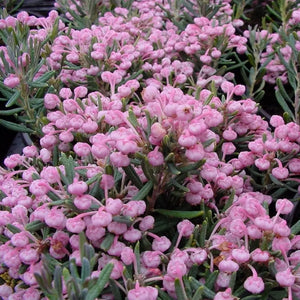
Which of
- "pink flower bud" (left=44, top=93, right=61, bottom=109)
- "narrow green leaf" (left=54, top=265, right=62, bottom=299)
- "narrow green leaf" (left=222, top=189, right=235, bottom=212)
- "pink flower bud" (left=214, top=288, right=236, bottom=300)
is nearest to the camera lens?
"narrow green leaf" (left=54, top=265, right=62, bottom=299)

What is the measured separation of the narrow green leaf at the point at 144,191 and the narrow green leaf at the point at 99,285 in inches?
7.2

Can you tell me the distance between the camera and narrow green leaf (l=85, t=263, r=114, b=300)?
25.7 inches

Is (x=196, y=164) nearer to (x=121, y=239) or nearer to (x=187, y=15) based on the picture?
(x=121, y=239)

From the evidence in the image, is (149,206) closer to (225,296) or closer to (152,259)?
(152,259)

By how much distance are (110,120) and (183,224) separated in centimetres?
26

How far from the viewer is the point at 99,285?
67 centimetres

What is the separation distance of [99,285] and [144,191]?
9.0 inches

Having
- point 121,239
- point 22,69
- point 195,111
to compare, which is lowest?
point 121,239

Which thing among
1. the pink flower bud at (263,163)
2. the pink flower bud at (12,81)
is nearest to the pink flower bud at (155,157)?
the pink flower bud at (263,163)

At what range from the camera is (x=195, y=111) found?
79 centimetres

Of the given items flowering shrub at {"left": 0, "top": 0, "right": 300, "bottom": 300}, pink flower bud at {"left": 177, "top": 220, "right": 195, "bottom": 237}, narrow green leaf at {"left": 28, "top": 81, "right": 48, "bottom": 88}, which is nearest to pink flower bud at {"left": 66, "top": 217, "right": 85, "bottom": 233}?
flowering shrub at {"left": 0, "top": 0, "right": 300, "bottom": 300}

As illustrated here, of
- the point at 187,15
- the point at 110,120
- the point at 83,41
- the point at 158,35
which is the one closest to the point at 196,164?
the point at 110,120

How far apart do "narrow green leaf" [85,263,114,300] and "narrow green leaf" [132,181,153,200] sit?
0.18 meters

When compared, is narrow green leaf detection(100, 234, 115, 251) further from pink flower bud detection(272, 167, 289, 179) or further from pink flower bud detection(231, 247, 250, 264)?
pink flower bud detection(272, 167, 289, 179)
